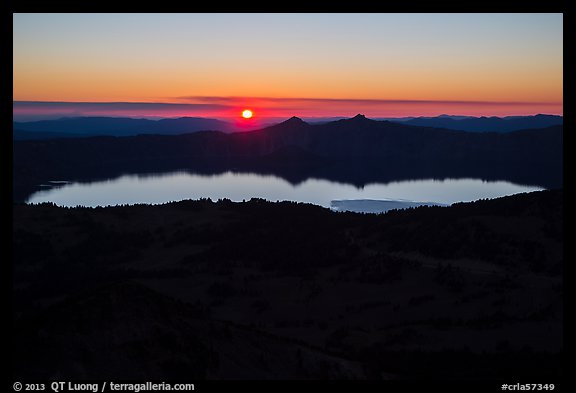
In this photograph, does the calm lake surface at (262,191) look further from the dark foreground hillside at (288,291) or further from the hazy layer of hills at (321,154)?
the dark foreground hillside at (288,291)

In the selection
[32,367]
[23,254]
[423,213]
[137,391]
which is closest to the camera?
[137,391]

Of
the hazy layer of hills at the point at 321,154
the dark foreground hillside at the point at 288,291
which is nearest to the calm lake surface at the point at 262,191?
the hazy layer of hills at the point at 321,154

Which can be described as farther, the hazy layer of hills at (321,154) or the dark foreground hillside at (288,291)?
the hazy layer of hills at (321,154)

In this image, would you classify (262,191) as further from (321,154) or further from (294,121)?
(294,121)

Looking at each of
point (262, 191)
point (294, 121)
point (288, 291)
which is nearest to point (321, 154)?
point (294, 121)

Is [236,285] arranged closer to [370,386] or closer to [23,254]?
[23,254]
